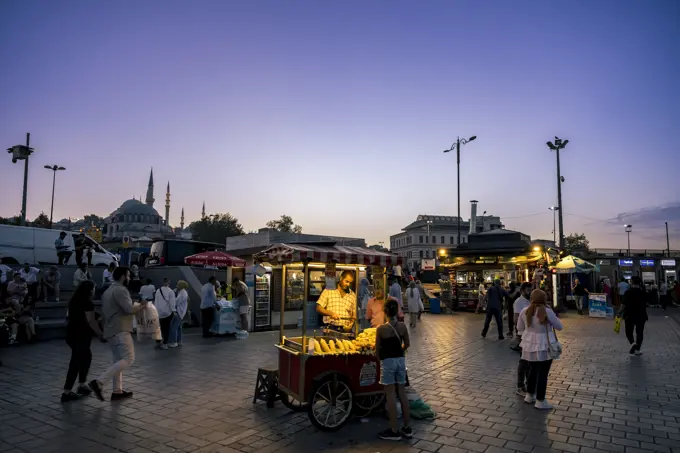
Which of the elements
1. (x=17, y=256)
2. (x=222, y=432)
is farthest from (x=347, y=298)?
(x=17, y=256)

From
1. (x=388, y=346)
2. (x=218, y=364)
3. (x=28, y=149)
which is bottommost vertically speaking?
(x=218, y=364)

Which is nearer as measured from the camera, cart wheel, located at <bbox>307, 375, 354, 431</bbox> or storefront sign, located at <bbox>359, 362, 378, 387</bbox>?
cart wheel, located at <bbox>307, 375, 354, 431</bbox>

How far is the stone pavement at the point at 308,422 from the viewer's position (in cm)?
518

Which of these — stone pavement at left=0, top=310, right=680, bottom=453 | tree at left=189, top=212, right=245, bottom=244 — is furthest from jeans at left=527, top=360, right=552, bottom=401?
tree at left=189, top=212, right=245, bottom=244

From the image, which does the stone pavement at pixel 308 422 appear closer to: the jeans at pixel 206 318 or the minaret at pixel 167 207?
the jeans at pixel 206 318

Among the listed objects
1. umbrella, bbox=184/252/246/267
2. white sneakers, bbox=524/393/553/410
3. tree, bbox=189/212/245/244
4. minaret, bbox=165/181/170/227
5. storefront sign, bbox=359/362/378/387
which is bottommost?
white sneakers, bbox=524/393/553/410

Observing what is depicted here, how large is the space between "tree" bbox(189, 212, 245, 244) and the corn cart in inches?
2776

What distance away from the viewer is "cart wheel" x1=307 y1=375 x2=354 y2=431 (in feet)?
18.8

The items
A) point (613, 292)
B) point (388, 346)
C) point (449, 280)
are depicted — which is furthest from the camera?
point (613, 292)

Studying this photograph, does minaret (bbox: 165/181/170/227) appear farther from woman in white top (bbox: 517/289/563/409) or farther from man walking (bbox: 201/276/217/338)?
woman in white top (bbox: 517/289/563/409)

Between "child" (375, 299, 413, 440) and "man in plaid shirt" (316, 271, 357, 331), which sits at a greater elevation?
"man in plaid shirt" (316, 271, 357, 331)

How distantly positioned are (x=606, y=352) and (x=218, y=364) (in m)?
9.97

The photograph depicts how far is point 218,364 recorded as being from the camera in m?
9.95

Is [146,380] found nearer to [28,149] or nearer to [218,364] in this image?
[218,364]
